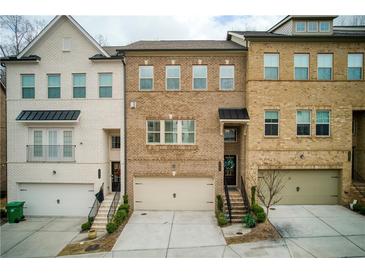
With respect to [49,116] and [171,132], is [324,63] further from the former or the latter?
[49,116]

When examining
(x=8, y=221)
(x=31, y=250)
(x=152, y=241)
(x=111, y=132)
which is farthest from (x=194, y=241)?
(x=8, y=221)

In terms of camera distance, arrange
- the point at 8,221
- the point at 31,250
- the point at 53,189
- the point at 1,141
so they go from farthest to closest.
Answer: the point at 1,141 → the point at 53,189 → the point at 8,221 → the point at 31,250

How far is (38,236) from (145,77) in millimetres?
10444

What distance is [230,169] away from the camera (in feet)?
50.4

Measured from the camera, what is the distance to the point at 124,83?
45.7 feet

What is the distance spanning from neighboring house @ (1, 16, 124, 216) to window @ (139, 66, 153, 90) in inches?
48.4

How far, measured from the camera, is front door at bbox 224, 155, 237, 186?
50.2 feet

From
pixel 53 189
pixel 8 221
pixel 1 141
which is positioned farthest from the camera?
pixel 1 141

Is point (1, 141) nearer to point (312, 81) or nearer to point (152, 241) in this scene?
point (152, 241)

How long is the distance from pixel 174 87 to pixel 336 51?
9.89 metres

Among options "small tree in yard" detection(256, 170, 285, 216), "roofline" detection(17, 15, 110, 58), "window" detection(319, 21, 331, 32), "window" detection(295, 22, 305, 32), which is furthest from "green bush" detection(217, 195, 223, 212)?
"window" detection(319, 21, 331, 32)

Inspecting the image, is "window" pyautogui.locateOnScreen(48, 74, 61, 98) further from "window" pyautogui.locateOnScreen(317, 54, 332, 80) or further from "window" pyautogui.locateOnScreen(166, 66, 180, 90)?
"window" pyautogui.locateOnScreen(317, 54, 332, 80)

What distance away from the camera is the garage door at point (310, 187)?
45.3ft

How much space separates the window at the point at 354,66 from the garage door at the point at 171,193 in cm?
1056
